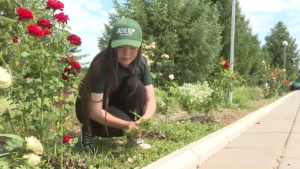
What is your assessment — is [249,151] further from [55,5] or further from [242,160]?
[55,5]

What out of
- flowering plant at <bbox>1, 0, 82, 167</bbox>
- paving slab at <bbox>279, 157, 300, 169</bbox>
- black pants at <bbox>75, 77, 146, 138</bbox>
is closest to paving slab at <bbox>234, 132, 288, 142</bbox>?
paving slab at <bbox>279, 157, 300, 169</bbox>

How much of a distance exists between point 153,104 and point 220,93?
9.07ft

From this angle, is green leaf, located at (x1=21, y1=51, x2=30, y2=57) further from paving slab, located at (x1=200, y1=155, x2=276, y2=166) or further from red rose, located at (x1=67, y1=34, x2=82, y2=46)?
paving slab, located at (x1=200, y1=155, x2=276, y2=166)

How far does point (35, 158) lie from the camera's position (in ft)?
5.11

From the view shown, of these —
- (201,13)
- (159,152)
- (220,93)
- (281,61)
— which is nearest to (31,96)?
(159,152)

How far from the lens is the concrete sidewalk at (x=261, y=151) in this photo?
9.68ft

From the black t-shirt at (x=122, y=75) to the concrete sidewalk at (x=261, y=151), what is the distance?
3.04ft

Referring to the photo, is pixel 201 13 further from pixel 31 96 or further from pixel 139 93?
pixel 31 96

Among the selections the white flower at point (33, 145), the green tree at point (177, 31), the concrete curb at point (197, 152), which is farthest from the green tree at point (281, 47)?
the white flower at point (33, 145)

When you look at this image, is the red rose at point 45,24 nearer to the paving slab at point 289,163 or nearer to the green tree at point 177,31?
the paving slab at point 289,163

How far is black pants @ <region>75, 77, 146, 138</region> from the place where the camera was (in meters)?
3.00

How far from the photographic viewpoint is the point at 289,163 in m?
2.99

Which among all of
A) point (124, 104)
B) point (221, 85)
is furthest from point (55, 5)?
point (221, 85)

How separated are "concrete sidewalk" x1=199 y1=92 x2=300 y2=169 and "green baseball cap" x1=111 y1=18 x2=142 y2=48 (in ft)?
3.95
